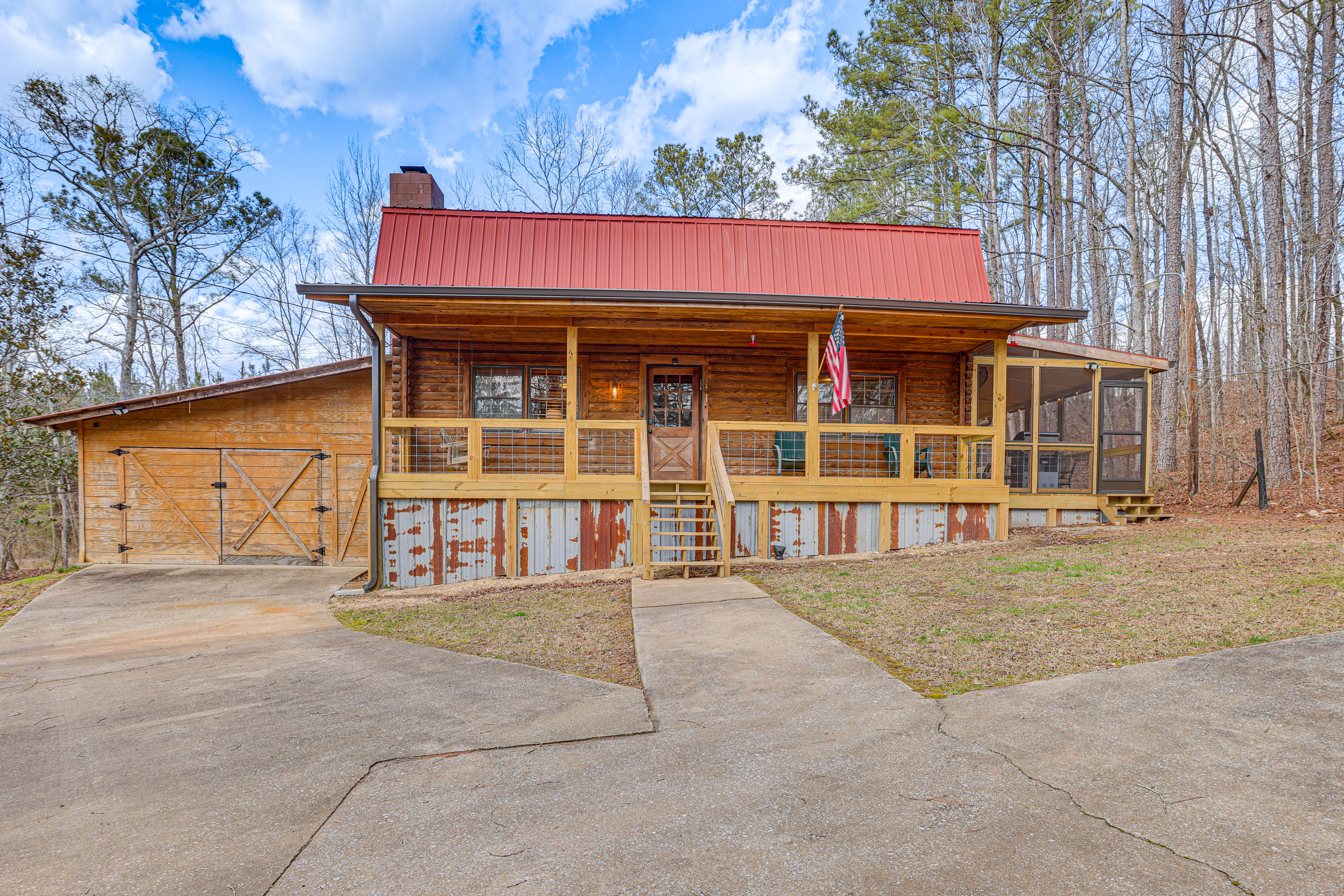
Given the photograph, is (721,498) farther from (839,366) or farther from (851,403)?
(851,403)

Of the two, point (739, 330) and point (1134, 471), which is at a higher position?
point (739, 330)

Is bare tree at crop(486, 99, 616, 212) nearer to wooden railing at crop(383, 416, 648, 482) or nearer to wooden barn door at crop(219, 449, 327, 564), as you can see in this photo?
Result: wooden railing at crop(383, 416, 648, 482)

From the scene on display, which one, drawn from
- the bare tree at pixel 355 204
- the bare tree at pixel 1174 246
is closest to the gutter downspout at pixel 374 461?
the bare tree at pixel 1174 246

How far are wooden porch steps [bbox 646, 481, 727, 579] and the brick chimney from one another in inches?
263

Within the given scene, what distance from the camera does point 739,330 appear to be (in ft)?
29.1

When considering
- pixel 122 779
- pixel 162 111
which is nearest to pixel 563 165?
pixel 162 111

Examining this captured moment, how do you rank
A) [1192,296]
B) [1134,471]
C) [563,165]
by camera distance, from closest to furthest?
[1192,296] → [1134,471] → [563,165]

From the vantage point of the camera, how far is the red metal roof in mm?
10039

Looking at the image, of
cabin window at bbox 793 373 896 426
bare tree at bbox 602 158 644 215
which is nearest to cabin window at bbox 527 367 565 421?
cabin window at bbox 793 373 896 426

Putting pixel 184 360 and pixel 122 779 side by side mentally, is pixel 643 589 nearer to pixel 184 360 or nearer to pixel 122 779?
pixel 122 779

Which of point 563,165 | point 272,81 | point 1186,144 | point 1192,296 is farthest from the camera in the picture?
point 272,81

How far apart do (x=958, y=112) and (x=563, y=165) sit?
44.4 feet

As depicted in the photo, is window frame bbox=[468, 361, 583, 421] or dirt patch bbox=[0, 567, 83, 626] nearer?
dirt patch bbox=[0, 567, 83, 626]

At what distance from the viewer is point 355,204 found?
21.9 meters
